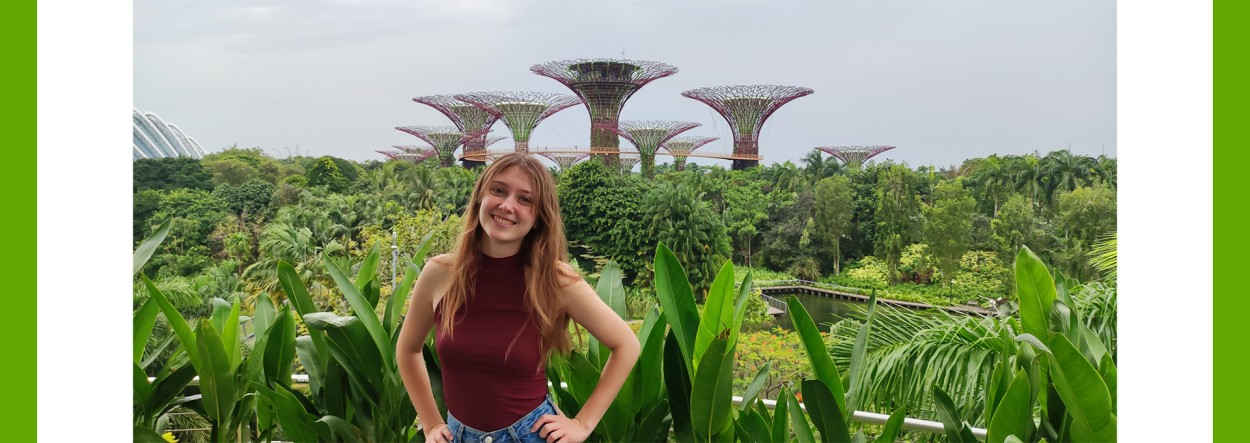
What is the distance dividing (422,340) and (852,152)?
17615 mm

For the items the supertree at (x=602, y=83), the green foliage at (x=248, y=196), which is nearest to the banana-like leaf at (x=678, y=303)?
the green foliage at (x=248, y=196)

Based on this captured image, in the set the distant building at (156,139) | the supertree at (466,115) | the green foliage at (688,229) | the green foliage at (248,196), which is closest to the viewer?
the green foliage at (688,229)

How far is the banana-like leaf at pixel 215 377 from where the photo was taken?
3.07 ft

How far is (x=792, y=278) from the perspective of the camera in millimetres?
15203

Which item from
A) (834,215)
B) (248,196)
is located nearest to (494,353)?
(834,215)

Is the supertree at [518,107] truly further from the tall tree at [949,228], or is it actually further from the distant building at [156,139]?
the tall tree at [949,228]

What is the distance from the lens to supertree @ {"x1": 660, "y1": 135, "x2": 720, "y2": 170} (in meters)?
17.5

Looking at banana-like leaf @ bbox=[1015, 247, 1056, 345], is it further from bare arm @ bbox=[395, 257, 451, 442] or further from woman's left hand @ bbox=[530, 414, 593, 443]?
bare arm @ bbox=[395, 257, 451, 442]

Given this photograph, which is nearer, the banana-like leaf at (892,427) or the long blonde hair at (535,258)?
the long blonde hair at (535,258)

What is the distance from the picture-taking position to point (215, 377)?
97cm

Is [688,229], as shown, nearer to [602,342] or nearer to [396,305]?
[396,305]

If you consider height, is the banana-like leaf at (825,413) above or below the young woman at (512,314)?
below

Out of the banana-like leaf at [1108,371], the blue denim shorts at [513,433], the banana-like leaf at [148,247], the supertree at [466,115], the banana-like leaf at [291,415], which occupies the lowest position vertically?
the banana-like leaf at [291,415]

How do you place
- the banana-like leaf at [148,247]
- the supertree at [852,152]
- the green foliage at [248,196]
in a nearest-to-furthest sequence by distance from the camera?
the banana-like leaf at [148,247] → the green foliage at [248,196] → the supertree at [852,152]
